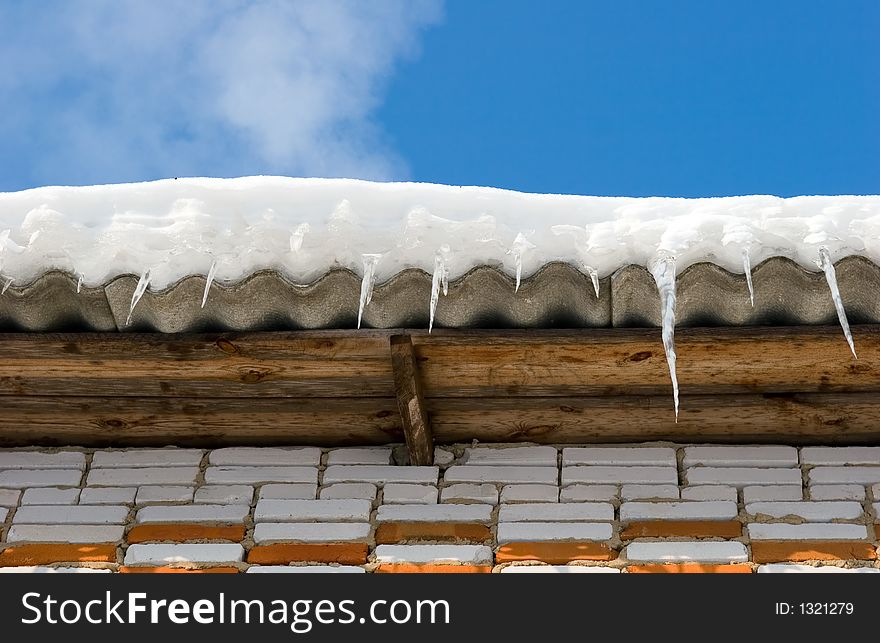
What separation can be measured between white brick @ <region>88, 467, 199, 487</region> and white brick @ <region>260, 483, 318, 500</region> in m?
0.19

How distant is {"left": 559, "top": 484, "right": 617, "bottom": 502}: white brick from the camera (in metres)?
3.17

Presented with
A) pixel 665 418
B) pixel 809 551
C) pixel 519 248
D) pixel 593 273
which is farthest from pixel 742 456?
pixel 519 248

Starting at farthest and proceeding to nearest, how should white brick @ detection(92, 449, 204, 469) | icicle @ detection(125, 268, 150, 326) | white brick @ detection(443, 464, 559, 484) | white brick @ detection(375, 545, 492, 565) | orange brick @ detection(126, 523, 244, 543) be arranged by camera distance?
1. white brick @ detection(92, 449, 204, 469)
2. white brick @ detection(443, 464, 559, 484)
3. orange brick @ detection(126, 523, 244, 543)
4. white brick @ detection(375, 545, 492, 565)
5. icicle @ detection(125, 268, 150, 326)

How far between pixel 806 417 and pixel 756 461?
156 millimetres

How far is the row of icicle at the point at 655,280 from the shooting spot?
2.69 meters

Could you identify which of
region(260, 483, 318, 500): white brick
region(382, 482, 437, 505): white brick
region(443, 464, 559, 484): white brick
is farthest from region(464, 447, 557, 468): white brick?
region(260, 483, 318, 500): white brick

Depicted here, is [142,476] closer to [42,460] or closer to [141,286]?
[42,460]

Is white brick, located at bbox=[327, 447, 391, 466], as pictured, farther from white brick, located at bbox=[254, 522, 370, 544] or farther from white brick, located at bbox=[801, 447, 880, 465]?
white brick, located at bbox=[801, 447, 880, 465]

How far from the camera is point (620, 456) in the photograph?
10.7ft

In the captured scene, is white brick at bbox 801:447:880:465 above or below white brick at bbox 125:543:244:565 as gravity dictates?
above

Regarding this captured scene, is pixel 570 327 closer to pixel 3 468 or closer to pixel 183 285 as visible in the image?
pixel 183 285

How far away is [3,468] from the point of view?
3.36 m
